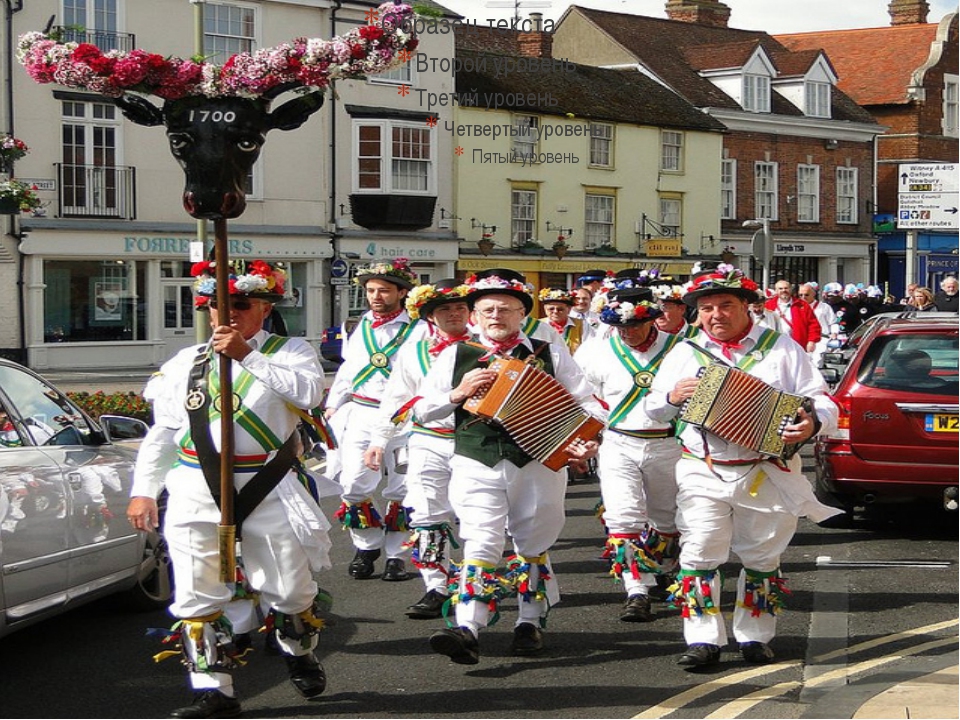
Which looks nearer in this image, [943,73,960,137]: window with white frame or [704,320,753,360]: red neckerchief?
[704,320,753,360]: red neckerchief

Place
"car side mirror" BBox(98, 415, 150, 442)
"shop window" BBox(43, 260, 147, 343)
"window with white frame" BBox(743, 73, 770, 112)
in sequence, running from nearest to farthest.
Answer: "car side mirror" BBox(98, 415, 150, 442) < "shop window" BBox(43, 260, 147, 343) < "window with white frame" BBox(743, 73, 770, 112)

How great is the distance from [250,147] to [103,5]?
2813 centimetres

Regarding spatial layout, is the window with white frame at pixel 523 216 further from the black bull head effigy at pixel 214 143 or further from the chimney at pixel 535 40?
the black bull head effigy at pixel 214 143

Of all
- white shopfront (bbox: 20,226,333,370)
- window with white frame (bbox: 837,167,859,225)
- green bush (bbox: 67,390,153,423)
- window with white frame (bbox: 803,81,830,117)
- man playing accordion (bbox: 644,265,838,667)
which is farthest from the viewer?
window with white frame (bbox: 837,167,859,225)

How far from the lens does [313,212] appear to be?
36.0 m

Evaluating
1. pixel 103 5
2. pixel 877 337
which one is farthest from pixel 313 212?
pixel 877 337

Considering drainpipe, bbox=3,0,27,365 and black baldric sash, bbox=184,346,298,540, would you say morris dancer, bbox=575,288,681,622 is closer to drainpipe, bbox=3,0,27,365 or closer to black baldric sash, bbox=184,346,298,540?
black baldric sash, bbox=184,346,298,540

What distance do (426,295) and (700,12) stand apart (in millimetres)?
44520

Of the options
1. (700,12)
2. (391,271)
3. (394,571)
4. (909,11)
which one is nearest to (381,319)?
(391,271)

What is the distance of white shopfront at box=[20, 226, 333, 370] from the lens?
3134 cm

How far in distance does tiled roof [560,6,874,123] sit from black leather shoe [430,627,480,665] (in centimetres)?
4042

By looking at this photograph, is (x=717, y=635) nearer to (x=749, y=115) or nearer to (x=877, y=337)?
(x=877, y=337)

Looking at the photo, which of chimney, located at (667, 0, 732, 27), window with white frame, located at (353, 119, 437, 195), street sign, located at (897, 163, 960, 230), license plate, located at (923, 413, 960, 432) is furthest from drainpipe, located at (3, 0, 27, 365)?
chimney, located at (667, 0, 732, 27)

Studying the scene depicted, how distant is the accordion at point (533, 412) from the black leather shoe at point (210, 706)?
1883 millimetres
